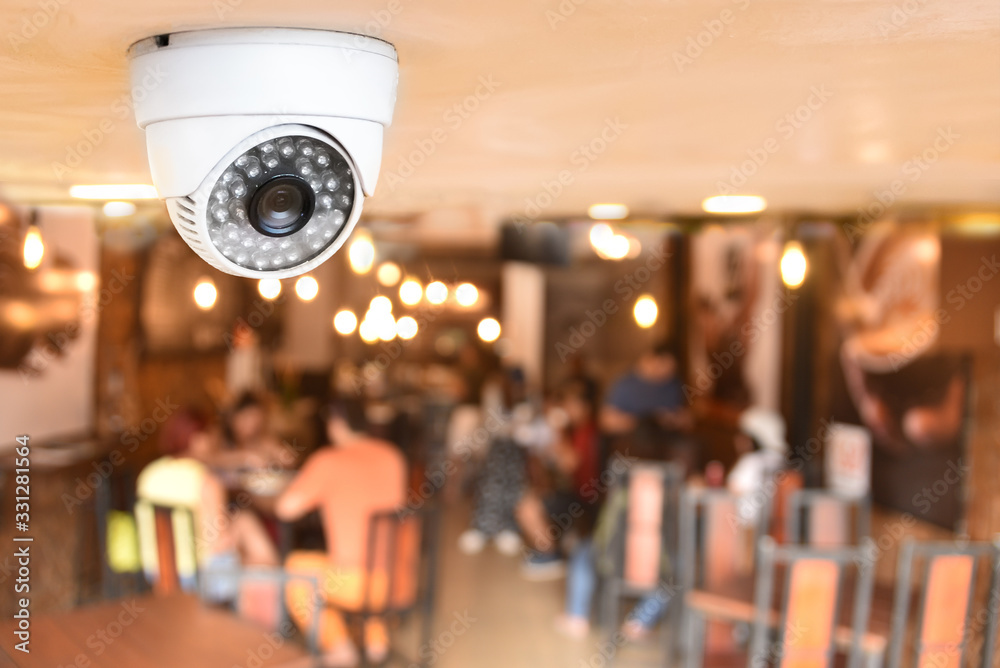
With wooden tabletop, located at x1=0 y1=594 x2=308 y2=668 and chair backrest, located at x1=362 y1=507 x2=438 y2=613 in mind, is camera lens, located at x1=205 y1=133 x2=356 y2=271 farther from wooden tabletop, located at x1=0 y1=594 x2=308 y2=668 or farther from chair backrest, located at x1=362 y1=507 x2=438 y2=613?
chair backrest, located at x1=362 y1=507 x2=438 y2=613

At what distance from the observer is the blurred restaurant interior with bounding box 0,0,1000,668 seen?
1122 millimetres

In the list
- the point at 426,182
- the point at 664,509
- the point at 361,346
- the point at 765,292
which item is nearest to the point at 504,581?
the point at 664,509

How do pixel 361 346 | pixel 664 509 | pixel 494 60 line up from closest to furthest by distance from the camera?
pixel 494 60 < pixel 664 509 < pixel 361 346

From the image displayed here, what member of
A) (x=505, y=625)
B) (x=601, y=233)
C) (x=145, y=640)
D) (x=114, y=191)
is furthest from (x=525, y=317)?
(x=145, y=640)

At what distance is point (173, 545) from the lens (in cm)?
353

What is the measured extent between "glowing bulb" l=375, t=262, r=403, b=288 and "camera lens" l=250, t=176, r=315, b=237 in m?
6.67

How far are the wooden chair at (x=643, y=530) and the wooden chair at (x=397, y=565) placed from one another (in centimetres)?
95

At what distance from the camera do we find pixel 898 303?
4211mm

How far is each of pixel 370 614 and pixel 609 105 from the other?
287 cm

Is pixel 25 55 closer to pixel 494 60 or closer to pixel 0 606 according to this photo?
pixel 494 60

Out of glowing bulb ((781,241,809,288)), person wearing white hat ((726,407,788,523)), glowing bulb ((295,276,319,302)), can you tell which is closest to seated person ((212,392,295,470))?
glowing bulb ((295,276,319,302))

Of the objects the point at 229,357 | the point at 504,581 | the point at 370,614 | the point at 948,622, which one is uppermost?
the point at 229,357

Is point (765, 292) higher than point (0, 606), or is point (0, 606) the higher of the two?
point (765, 292)

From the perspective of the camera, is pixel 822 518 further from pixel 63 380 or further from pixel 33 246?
pixel 63 380
